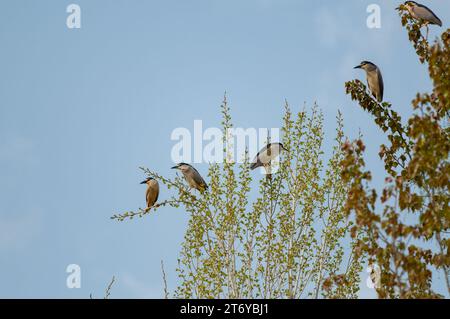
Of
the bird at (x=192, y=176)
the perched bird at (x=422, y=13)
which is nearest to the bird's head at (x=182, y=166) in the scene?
the bird at (x=192, y=176)

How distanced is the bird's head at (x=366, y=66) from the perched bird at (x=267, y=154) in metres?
2.27

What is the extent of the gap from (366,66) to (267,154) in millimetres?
2844

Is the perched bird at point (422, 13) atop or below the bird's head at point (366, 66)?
atop

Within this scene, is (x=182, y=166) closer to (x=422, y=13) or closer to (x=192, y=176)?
(x=192, y=176)

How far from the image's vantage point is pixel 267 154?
41.0ft

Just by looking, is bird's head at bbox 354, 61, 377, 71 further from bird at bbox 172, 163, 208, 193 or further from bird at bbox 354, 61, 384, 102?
bird at bbox 172, 163, 208, 193

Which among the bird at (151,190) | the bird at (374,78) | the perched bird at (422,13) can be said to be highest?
the perched bird at (422,13)

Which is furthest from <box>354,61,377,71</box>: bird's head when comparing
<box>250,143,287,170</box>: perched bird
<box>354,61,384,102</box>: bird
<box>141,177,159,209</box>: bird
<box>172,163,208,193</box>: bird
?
<box>141,177,159,209</box>: bird

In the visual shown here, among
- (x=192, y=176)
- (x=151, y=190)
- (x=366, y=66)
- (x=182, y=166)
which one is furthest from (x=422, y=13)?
(x=151, y=190)

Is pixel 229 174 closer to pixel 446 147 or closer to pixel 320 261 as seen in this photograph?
pixel 320 261

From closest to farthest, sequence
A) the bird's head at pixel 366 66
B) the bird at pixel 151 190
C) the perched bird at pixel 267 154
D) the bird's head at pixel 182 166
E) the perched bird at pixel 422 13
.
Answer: the perched bird at pixel 422 13, the perched bird at pixel 267 154, the bird's head at pixel 366 66, the bird's head at pixel 182 166, the bird at pixel 151 190

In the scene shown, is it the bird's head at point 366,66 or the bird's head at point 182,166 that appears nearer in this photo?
the bird's head at point 366,66

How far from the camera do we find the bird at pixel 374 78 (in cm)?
1333

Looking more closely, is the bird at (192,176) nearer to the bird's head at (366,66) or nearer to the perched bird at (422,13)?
the bird's head at (366,66)
